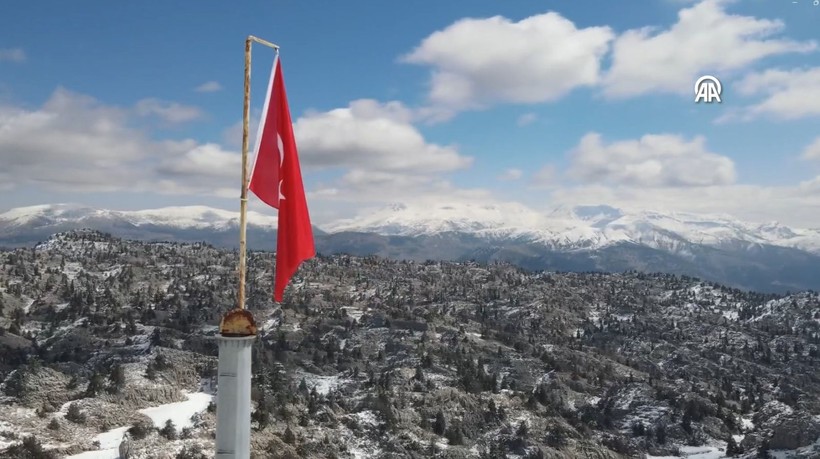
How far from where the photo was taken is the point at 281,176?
52.9 ft

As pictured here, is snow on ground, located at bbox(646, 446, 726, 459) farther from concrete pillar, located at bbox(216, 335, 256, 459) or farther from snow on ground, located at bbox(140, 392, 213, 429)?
concrete pillar, located at bbox(216, 335, 256, 459)

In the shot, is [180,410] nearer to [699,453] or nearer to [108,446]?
[108,446]

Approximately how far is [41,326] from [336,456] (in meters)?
122

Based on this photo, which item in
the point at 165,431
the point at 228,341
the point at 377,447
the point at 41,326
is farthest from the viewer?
the point at 41,326

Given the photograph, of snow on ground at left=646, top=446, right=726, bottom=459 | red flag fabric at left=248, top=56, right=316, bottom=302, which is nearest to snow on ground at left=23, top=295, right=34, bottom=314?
snow on ground at left=646, top=446, right=726, bottom=459

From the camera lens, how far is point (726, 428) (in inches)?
6225

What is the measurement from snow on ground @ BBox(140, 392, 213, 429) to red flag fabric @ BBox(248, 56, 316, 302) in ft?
316

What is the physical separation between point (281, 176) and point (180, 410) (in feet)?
349

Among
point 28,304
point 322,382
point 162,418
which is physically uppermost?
point 28,304

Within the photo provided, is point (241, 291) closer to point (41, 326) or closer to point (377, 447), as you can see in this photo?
point (377, 447)

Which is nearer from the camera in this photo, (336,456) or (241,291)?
(241,291)

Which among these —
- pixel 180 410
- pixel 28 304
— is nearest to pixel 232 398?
pixel 180 410

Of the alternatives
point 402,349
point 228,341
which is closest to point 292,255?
point 228,341

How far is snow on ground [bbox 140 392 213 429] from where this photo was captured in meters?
100
